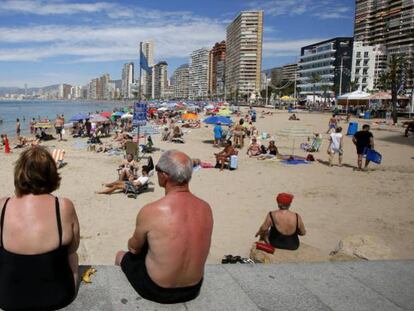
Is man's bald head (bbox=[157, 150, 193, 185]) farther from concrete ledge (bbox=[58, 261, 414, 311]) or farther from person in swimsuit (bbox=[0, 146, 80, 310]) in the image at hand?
concrete ledge (bbox=[58, 261, 414, 311])

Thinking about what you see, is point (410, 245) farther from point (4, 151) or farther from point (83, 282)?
point (4, 151)

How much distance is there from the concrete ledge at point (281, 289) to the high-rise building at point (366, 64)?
111 m

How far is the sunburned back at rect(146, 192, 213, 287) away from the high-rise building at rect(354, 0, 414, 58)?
11197cm

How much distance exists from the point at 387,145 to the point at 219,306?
730 inches

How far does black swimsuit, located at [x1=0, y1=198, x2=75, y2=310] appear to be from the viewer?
2.21m

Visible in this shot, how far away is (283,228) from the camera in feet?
15.3

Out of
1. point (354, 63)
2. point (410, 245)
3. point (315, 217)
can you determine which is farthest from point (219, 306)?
point (354, 63)

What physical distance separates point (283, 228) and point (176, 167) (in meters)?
2.60

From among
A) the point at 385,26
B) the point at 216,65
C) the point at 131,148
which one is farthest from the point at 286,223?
the point at 216,65

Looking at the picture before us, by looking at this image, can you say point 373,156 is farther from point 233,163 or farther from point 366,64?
point 366,64

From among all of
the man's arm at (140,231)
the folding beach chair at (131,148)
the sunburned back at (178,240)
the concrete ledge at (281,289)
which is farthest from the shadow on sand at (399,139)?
the man's arm at (140,231)

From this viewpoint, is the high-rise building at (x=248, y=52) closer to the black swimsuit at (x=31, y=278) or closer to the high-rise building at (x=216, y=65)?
the high-rise building at (x=216, y=65)

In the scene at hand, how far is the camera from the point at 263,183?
34.7ft

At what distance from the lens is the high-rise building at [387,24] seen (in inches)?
4366
